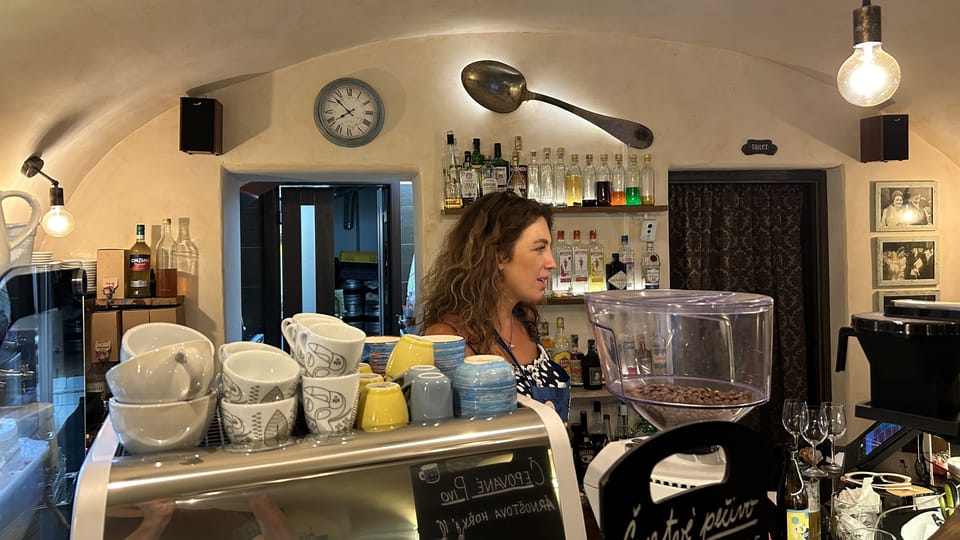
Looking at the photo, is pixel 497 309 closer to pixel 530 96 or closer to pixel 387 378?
pixel 387 378

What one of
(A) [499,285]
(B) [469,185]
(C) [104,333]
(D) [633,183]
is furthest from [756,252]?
(C) [104,333]

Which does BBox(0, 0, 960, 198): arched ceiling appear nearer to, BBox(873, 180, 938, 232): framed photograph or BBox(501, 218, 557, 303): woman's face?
BBox(873, 180, 938, 232): framed photograph

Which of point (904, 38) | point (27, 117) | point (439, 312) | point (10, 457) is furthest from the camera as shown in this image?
point (904, 38)

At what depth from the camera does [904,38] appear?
114 inches

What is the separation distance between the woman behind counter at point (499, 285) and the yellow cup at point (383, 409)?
3.33 feet

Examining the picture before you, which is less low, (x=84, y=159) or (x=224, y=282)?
(x=84, y=159)

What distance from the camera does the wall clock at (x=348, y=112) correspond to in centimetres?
338

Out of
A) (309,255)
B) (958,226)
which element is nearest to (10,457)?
(309,255)

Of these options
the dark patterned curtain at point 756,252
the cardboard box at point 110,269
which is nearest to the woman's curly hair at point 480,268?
the cardboard box at point 110,269

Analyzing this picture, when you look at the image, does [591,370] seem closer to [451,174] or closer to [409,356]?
[451,174]

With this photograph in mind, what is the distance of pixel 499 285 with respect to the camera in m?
2.14

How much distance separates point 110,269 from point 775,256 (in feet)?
11.3

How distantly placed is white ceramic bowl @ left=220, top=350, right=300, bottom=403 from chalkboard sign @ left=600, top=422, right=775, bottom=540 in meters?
Result: 0.46

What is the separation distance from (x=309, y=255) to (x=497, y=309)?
2.91 meters
